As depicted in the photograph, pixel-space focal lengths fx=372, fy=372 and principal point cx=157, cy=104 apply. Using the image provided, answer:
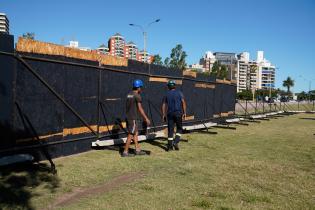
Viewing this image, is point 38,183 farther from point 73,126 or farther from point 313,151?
point 313,151

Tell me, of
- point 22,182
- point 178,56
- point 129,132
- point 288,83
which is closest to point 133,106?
point 129,132

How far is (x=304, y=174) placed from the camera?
796 cm

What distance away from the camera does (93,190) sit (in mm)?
6352

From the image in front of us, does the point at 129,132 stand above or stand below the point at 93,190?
above

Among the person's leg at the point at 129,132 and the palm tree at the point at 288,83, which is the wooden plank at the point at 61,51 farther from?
the palm tree at the point at 288,83

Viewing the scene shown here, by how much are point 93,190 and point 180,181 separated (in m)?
1.68

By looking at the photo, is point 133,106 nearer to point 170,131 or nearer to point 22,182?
point 170,131

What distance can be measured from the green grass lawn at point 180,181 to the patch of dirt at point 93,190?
2 cm

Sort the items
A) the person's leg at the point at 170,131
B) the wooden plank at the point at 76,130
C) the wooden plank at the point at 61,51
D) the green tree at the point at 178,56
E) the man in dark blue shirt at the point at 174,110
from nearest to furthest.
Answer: the wooden plank at the point at 61,51, the wooden plank at the point at 76,130, the person's leg at the point at 170,131, the man in dark blue shirt at the point at 174,110, the green tree at the point at 178,56

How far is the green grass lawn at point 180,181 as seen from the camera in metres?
5.71

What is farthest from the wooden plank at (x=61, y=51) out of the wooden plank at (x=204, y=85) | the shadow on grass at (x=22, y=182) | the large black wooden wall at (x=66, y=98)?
the wooden plank at (x=204, y=85)

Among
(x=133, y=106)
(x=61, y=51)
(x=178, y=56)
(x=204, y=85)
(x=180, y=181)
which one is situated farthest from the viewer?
(x=178, y=56)

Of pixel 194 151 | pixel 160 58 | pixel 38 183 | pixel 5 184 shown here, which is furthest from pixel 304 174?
pixel 160 58

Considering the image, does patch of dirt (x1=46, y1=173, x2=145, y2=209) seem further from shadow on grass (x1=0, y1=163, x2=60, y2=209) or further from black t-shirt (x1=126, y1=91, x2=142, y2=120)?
black t-shirt (x1=126, y1=91, x2=142, y2=120)
